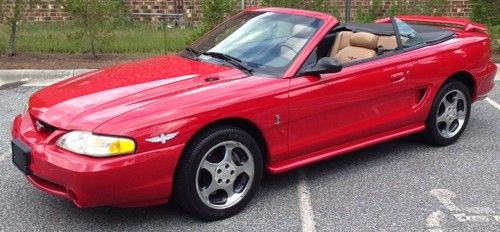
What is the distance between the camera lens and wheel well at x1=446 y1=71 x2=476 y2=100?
543 centimetres

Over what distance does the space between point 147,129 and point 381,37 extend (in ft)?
8.15

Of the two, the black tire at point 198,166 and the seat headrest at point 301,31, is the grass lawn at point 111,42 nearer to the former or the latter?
the seat headrest at point 301,31

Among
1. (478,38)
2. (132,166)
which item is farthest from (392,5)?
(132,166)

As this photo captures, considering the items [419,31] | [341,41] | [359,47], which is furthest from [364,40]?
[419,31]

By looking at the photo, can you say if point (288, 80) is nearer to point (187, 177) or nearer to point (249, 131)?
point (249, 131)

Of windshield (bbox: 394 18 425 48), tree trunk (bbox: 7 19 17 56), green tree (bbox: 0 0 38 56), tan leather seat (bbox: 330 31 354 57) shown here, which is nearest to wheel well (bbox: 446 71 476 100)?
windshield (bbox: 394 18 425 48)

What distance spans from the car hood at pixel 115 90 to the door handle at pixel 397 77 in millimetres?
1279

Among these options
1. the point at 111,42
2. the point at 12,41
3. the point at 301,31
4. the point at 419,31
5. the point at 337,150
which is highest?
the point at 301,31

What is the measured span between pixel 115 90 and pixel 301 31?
1498 mm

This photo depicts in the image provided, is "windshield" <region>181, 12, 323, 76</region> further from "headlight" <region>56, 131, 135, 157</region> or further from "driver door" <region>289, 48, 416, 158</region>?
"headlight" <region>56, 131, 135, 157</region>

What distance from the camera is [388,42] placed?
510 cm

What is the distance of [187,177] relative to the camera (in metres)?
3.69

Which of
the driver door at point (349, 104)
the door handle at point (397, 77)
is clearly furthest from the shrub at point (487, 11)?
the door handle at point (397, 77)

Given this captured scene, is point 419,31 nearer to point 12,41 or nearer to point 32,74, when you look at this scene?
point 32,74
